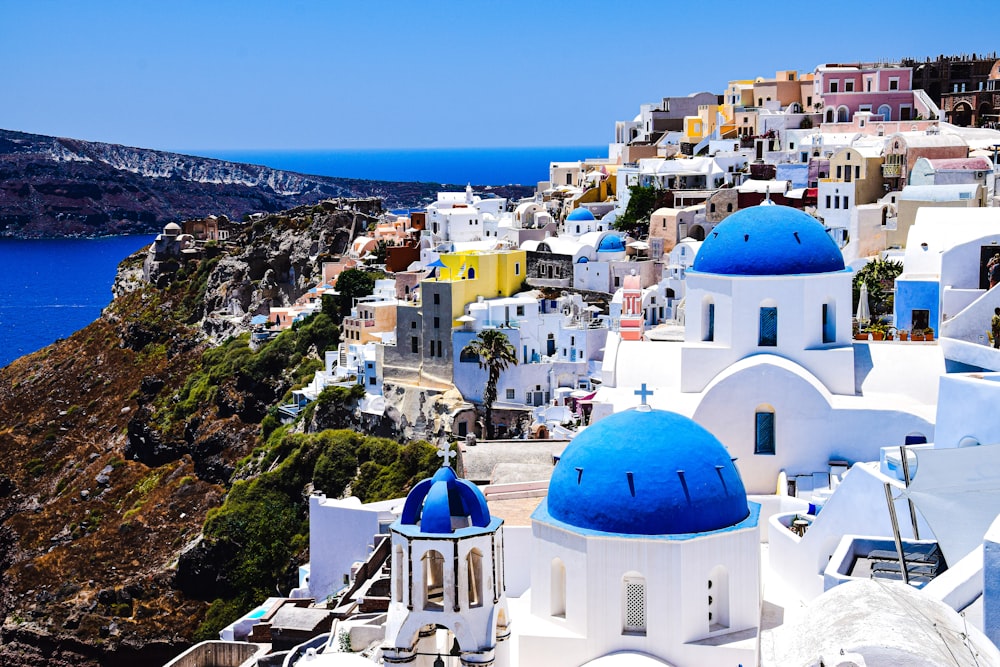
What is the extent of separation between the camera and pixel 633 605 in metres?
15.4

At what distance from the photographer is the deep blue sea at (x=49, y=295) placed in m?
118

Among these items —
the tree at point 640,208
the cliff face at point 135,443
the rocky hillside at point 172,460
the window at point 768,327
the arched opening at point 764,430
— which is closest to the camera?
the arched opening at point 764,430

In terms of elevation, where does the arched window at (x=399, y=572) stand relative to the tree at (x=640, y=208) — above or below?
below

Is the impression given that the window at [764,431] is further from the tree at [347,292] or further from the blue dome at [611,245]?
the tree at [347,292]

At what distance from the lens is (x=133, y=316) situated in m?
81.8

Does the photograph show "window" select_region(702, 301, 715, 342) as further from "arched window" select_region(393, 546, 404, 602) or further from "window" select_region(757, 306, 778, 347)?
"arched window" select_region(393, 546, 404, 602)

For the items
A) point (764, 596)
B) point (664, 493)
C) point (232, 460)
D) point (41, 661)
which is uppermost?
point (664, 493)

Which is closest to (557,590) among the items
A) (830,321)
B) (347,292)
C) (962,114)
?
(830,321)

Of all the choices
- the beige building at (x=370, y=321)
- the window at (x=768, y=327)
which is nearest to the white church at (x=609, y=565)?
the window at (x=768, y=327)

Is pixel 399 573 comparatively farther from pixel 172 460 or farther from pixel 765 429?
pixel 172 460

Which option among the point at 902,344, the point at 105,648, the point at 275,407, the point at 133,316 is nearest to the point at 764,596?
the point at 902,344

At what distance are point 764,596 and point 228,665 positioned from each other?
14.0 metres

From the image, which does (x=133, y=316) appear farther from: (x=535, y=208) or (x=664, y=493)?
(x=664, y=493)

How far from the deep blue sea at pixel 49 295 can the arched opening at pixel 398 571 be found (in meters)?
95.3
